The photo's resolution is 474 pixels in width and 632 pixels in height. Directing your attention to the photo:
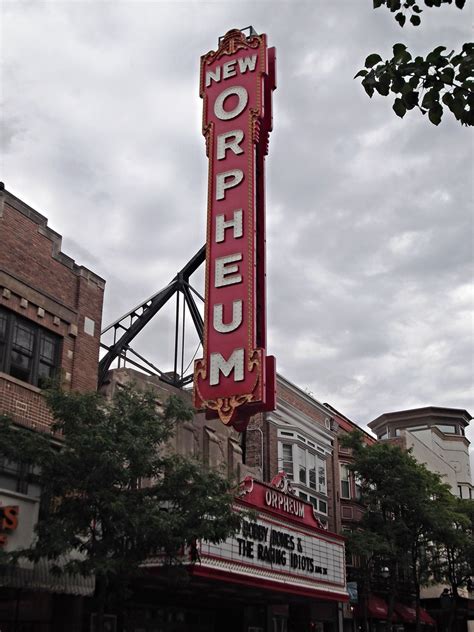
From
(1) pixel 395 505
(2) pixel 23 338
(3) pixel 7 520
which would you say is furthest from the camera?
(1) pixel 395 505

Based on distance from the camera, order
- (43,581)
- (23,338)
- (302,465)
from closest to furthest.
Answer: (43,581) < (23,338) < (302,465)

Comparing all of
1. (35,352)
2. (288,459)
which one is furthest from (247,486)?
(288,459)

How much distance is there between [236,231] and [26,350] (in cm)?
820

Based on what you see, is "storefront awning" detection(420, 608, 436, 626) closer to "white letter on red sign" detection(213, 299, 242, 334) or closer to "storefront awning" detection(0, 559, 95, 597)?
"white letter on red sign" detection(213, 299, 242, 334)

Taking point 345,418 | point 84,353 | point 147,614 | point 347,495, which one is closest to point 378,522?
point 347,495

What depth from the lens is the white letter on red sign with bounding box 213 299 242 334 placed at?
81.7 feet

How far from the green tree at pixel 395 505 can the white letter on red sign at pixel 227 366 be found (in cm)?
1581

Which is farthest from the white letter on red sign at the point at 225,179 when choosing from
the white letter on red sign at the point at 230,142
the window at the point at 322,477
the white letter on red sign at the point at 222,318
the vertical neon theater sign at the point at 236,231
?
the window at the point at 322,477

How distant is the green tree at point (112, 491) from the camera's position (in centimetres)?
1597

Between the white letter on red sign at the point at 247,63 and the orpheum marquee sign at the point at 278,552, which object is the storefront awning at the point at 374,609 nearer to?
the orpheum marquee sign at the point at 278,552

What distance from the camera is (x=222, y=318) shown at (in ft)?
82.7

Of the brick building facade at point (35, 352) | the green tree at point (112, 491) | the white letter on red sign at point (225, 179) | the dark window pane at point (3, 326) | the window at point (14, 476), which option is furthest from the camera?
the white letter on red sign at point (225, 179)

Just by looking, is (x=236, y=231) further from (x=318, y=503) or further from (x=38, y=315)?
(x=318, y=503)

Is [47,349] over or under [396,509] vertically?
over
